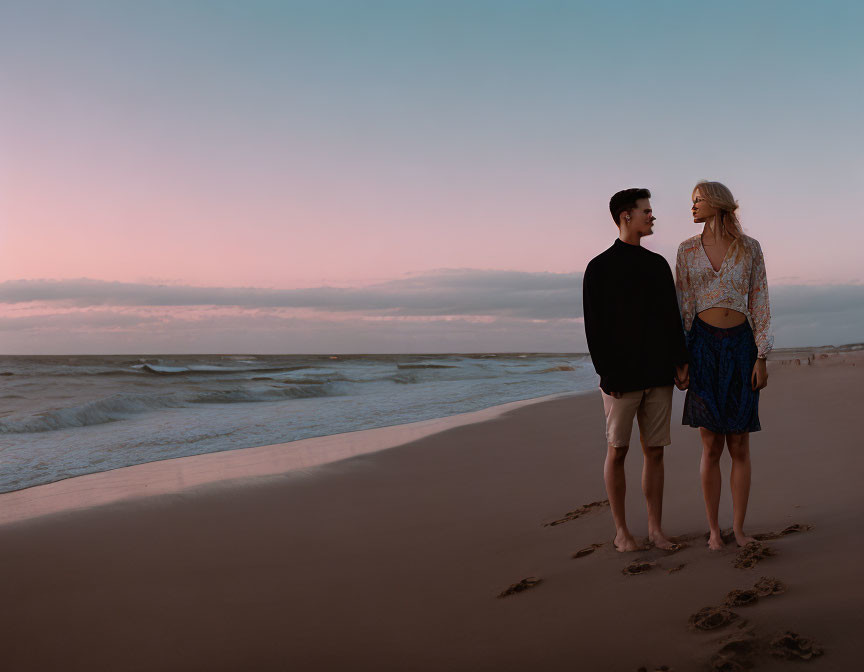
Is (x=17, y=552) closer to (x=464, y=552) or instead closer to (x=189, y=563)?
(x=189, y=563)

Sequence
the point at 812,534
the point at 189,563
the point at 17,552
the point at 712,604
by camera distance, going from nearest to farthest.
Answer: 1. the point at 712,604
2. the point at 812,534
3. the point at 189,563
4. the point at 17,552

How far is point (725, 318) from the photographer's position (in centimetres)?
286

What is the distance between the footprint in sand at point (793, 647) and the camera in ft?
5.71

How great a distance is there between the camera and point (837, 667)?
168 cm

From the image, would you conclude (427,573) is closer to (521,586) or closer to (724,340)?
(521,586)

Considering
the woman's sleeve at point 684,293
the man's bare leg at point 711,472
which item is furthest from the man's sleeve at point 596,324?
the man's bare leg at point 711,472

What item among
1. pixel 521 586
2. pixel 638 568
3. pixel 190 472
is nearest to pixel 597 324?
pixel 638 568

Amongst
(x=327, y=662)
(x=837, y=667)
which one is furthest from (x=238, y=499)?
(x=837, y=667)

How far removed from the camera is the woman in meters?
2.81

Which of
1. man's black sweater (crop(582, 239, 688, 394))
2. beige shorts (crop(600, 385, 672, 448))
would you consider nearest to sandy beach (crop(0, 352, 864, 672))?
beige shorts (crop(600, 385, 672, 448))

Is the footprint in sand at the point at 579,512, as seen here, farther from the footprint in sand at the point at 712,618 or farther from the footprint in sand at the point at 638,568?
the footprint in sand at the point at 712,618

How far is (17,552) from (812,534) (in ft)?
13.6

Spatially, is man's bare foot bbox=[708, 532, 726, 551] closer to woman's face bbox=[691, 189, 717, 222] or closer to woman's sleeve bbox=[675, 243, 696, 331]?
woman's sleeve bbox=[675, 243, 696, 331]

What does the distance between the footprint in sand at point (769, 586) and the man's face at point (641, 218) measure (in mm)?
1568
